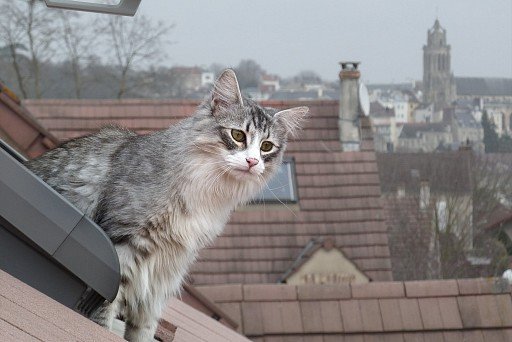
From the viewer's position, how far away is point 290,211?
849 inches

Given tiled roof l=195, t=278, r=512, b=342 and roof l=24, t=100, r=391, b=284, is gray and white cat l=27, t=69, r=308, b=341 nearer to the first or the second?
tiled roof l=195, t=278, r=512, b=342

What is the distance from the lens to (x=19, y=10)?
3344 cm

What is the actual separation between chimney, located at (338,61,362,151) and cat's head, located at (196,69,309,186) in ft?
59.3

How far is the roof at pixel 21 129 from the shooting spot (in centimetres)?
1162

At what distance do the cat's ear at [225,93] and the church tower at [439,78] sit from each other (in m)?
87.2

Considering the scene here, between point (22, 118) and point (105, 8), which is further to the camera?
point (22, 118)

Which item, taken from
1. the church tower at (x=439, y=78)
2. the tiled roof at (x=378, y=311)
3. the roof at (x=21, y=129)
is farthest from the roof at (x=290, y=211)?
the church tower at (x=439, y=78)

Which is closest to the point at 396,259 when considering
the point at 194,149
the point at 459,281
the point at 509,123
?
the point at 509,123

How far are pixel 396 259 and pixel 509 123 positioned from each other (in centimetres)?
2724

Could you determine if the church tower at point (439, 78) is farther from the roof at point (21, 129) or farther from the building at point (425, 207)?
the roof at point (21, 129)

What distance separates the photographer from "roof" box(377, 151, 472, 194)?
44.4 meters

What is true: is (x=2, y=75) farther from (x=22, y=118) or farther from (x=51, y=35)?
(x=22, y=118)

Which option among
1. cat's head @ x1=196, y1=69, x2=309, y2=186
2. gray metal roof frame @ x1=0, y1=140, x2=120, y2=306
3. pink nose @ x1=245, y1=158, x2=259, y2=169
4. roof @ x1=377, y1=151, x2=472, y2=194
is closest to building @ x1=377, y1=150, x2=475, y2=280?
roof @ x1=377, y1=151, x2=472, y2=194

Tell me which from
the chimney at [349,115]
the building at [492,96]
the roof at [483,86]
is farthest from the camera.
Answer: the roof at [483,86]
